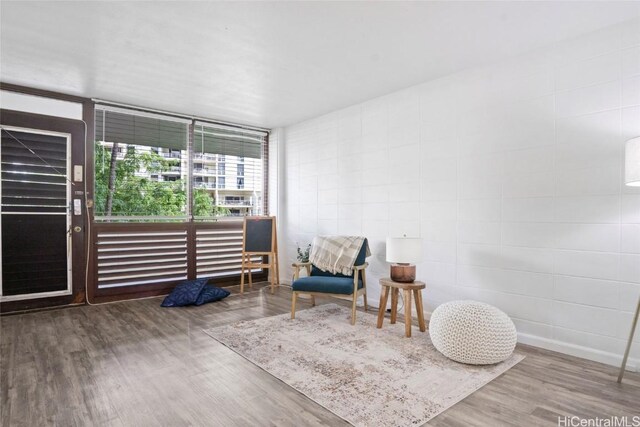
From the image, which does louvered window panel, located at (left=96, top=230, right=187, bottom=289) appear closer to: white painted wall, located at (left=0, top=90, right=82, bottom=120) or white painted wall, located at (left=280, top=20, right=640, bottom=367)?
white painted wall, located at (left=0, top=90, right=82, bottom=120)

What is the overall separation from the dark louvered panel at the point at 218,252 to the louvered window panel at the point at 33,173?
5.52ft

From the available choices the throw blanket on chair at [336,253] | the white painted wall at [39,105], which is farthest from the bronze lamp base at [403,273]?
the white painted wall at [39,105]

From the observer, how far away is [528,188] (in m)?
3.09

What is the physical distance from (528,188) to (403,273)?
1.28 meters

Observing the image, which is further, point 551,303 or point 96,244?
point 96,244

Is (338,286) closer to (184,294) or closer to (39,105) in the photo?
(184,294)

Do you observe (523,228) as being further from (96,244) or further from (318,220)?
(96,244)

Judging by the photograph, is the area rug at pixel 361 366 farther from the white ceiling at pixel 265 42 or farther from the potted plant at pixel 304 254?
the white ceiling at pixel 265 42

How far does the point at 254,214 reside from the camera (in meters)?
5.83

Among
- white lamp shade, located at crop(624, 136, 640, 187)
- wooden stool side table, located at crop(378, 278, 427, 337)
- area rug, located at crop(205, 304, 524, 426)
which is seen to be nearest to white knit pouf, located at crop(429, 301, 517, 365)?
area rug, located at crop(205, 304, 524, 426)

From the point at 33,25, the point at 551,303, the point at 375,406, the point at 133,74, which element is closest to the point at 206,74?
the point at 133,74

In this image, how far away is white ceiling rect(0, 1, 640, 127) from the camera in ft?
8.25

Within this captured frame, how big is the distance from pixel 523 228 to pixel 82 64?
4199 millimetres

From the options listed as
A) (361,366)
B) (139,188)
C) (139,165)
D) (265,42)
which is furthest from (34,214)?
(361,366)
